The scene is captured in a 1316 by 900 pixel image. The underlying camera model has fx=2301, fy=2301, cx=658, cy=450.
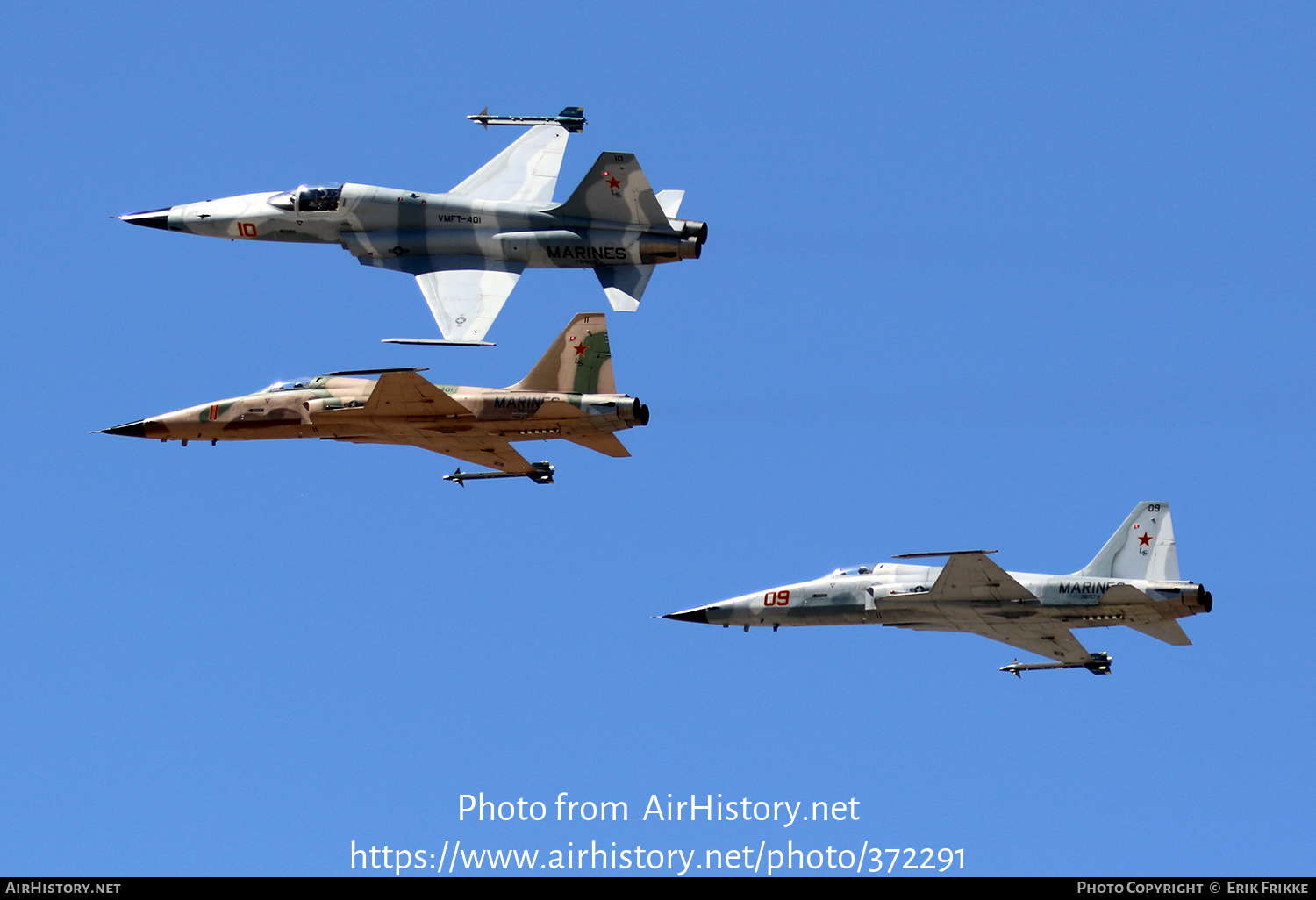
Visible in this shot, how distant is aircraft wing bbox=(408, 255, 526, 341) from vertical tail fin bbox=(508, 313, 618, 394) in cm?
223

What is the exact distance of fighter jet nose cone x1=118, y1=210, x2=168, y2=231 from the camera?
176ft

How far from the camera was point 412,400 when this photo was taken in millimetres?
48312

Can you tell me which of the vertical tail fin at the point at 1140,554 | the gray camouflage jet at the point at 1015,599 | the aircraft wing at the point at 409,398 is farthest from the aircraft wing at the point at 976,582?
the aircraft wing at the point at 409,398

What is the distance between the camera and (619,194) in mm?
50344

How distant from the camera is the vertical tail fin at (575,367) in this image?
4831cm

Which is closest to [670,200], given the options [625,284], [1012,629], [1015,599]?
[625,284]

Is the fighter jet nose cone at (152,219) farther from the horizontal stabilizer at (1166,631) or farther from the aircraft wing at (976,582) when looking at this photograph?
the horizontal stabilizer at (1166,631)

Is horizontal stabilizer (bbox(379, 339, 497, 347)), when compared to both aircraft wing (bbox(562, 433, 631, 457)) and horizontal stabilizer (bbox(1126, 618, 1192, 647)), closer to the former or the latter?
aircraft wing (bbox(562, 433, 631, 457))

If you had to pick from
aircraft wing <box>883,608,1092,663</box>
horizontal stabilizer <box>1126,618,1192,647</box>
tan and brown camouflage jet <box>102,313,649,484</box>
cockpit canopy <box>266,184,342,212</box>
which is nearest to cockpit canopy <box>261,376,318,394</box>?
tan and brown camouflage jet <box>102,313,649,484</box>

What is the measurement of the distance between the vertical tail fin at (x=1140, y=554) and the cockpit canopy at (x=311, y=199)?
1942cm

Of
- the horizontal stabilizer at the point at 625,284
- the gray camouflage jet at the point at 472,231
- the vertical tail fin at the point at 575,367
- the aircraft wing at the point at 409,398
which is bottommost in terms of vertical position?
the aircraft wing at the point at 409,398
